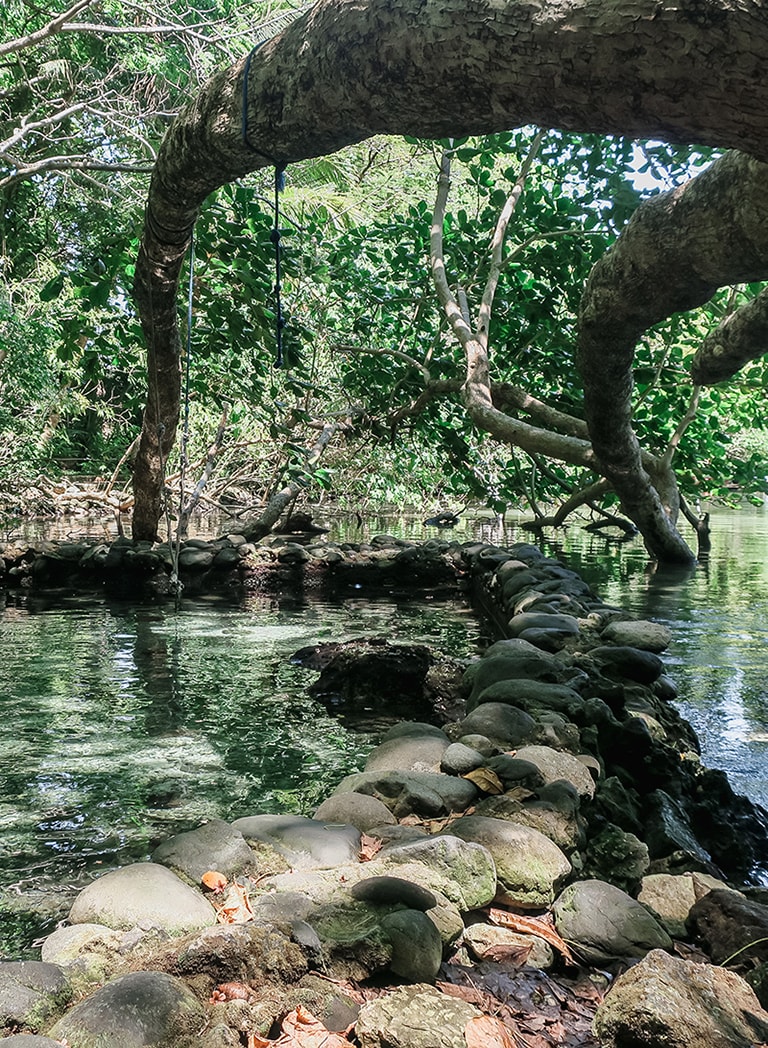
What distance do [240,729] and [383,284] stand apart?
6.76m

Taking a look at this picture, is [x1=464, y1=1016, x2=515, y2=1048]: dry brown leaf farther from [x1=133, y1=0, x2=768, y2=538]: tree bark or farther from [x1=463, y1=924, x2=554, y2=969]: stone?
[x1=133, y1=0, x2=768, y2=538]: tree bark

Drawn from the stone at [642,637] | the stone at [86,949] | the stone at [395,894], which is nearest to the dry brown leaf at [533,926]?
the stone at [395,894]

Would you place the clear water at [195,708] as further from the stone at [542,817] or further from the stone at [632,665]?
the stone at [542,817]

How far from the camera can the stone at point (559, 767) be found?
103 inches

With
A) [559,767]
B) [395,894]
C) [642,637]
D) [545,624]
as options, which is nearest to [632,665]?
[642,637]

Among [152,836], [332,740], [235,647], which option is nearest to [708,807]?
[332,740]

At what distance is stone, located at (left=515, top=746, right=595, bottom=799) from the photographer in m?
2.62

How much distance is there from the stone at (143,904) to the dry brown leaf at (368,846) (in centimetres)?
41

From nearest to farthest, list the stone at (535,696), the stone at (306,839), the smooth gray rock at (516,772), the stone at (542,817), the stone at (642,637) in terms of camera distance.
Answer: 1. the stone at (306,839)
2. the stone at (542,817)
3. the smooth gray rock at (516,772)
4. the stone at (535,696)
5. the stone at (642,637)

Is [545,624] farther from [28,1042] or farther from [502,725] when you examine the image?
[28,1042]

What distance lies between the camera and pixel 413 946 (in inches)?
65.4

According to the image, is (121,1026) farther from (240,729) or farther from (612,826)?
(240,729)

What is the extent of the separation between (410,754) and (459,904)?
0.88 metres

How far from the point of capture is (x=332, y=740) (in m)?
4.00
